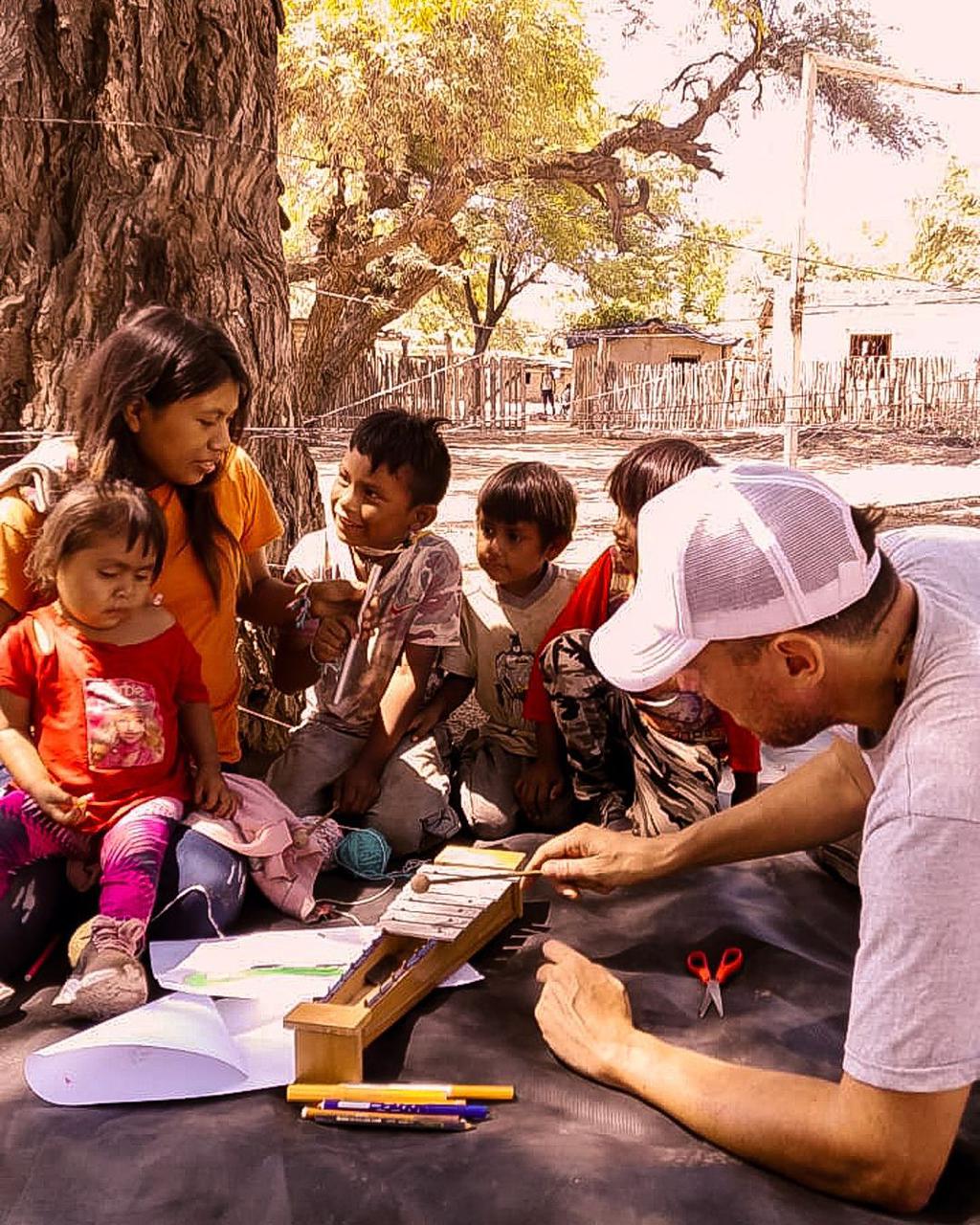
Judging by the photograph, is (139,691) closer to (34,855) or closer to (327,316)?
(34,855)

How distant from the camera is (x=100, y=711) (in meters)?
2.35

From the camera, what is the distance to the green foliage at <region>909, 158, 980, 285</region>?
20250 mm

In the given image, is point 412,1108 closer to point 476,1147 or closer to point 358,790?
point 476,1147

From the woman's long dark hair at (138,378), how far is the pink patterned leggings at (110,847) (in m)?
0.70

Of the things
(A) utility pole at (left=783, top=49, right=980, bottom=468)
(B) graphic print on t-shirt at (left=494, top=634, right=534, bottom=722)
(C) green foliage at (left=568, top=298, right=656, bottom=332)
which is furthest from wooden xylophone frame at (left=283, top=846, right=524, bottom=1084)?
(C) green foliage at (left=568, top=298, right=656, bottom=332)

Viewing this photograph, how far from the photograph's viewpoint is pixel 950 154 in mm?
19844

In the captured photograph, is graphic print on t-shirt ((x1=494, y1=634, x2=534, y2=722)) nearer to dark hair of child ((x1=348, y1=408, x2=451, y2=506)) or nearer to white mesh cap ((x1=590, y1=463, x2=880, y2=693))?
dark hair of child ((x1=348, y1=408, x2=451, y2=506))

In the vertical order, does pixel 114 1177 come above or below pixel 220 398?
below

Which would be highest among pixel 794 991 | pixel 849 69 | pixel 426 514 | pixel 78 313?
pixel 849 69

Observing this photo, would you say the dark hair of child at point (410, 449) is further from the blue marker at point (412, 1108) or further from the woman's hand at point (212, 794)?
the blue marker at point (412, 1108)

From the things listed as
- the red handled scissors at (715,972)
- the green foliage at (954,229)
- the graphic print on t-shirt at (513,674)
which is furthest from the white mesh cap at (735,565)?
the green foliage at (954,229)

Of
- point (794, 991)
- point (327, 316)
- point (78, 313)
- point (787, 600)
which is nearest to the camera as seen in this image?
point (787, 600)

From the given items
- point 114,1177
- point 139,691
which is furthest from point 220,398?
point 114,1177

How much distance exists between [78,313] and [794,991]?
100 inches
